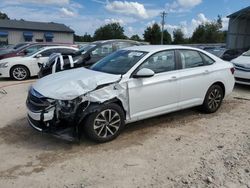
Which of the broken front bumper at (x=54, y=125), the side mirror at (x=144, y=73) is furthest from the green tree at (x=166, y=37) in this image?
the broken front bumper at (x=54, y=125)

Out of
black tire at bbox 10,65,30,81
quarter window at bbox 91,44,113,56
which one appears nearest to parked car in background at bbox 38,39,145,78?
quarter window at bbox 91,44,113,56

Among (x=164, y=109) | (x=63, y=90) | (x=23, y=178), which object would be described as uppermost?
(x=63, y=90)

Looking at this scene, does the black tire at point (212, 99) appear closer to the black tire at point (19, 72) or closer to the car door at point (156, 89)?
the car door at point (156, 89)

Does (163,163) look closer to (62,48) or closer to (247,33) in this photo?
(62,48)

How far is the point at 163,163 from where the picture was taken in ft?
13.4

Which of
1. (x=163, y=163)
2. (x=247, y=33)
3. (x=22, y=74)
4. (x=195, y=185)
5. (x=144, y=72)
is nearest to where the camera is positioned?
(x=195, y=185)

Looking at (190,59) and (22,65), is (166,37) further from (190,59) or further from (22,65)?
(190,59)

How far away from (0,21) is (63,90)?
173 ft

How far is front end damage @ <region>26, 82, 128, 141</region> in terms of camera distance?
444 centimetres

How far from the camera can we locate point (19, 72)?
11617 mm

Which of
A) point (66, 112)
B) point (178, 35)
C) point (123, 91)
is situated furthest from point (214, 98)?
point (178, 35)

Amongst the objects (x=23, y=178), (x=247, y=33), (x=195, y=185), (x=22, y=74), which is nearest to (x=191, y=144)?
(x=195, y=185)

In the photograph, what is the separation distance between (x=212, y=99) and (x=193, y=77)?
2.90 ft

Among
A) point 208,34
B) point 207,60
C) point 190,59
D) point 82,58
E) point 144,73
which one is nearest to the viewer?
point 144,73
